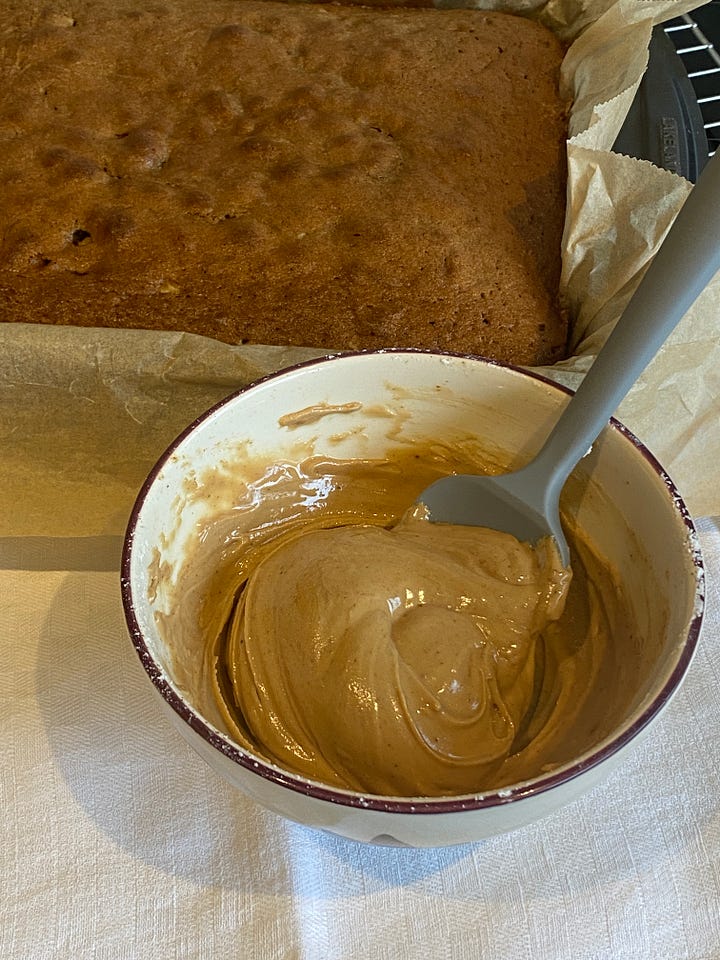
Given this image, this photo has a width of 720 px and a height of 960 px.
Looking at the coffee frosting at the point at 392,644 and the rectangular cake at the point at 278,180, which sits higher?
the rectangular cake at the point at 278,180

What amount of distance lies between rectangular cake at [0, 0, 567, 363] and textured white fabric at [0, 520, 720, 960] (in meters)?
0.43

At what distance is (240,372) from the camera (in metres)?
0.92

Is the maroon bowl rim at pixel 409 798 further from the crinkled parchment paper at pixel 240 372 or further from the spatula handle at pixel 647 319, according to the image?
the crinkled parchment paper at pixel 240 372

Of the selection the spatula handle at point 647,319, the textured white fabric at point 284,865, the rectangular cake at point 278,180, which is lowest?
the textured white fabric at point 284,865

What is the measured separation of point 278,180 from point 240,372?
0.86 feet

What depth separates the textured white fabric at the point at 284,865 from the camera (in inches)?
30.3

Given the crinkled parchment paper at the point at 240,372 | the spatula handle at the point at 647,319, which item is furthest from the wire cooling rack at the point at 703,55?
the spatula handle at the point at 647,319

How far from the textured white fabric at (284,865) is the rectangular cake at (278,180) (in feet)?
1.40

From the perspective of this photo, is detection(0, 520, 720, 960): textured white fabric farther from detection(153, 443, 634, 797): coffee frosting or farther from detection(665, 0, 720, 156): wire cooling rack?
detection(665, 0, 720, 156): wire cooling rack

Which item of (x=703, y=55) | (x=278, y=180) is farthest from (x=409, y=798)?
(x=703, y=55)

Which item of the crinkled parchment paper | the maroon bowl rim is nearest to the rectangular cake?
the crinkled parchment paper

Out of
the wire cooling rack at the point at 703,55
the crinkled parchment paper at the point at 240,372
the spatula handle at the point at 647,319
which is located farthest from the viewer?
the wire cooling rack at the point at 703,55

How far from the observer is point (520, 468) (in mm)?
846

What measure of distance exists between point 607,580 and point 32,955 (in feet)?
1.91
